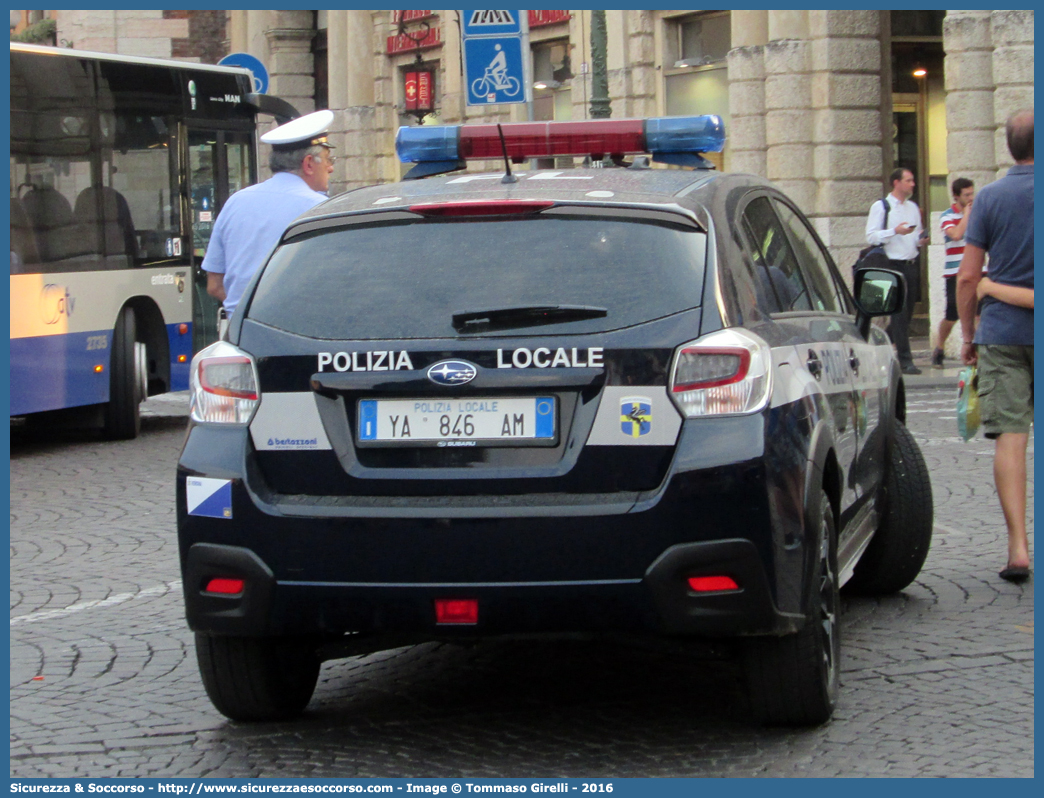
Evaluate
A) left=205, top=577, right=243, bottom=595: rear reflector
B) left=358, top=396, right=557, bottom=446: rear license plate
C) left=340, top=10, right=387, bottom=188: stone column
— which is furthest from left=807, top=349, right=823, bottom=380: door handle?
left=340, top=10, right=387, bottom=188: stone column

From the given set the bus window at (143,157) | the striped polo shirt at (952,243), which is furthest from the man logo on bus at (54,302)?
the striped polo shirt at (952,243)

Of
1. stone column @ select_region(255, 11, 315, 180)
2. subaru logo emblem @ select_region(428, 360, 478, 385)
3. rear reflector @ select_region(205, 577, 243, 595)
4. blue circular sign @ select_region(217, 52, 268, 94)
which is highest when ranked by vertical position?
stone column @ select_region(255, 11, 315, 180)

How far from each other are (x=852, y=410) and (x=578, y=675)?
1.23 m

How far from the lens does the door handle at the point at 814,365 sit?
5068 millimetres

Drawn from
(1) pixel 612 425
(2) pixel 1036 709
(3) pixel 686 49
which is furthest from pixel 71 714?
(3) pixel 686 49

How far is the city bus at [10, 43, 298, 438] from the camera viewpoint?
12312mm

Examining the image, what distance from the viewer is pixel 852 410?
5.67 metres

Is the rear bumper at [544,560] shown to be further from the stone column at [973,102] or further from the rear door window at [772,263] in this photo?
the stone column at [973,102]

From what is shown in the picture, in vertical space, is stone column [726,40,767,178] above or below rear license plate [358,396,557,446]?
above

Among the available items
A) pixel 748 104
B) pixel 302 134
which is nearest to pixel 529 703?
pixel 302 134

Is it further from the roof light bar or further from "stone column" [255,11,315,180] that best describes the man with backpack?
"stone column" [255,11,315,180]

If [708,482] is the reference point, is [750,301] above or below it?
above

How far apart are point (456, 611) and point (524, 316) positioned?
2.51ft

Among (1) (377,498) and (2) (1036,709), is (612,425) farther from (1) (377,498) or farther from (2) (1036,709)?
(2) (1036,709)
